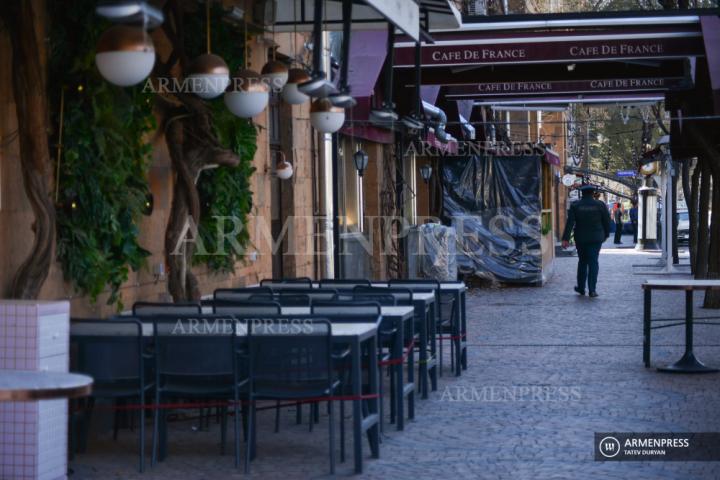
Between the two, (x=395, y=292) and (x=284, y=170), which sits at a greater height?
(x=284, y=170)

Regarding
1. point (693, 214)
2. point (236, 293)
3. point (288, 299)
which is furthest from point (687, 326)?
point (693, 214)

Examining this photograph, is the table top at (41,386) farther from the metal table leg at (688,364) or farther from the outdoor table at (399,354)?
the metal table leg at (688,364)

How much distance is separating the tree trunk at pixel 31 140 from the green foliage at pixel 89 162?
0.65 m

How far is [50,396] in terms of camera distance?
456cm

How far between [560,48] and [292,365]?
34.8ft

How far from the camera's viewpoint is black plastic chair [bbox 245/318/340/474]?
790cm

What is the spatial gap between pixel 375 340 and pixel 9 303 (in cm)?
241

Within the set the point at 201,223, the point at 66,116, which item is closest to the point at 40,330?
the point at 66,116

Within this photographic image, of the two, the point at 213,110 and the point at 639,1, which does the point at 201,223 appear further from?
the point at 639,1

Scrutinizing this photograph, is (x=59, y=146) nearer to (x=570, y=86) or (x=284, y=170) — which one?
(x=284, y=170)

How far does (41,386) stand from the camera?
460cm

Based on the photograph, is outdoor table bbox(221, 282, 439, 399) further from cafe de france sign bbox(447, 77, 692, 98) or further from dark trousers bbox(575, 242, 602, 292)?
dark trousers bbox(575, 242, 602, 292)

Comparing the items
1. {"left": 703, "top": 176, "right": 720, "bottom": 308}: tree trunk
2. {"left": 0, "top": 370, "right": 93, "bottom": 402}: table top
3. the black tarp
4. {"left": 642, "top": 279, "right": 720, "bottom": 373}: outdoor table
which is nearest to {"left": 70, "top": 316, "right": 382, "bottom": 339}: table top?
{"left": 0, "top": 370, "right": 93, "bottom": 402}: table top

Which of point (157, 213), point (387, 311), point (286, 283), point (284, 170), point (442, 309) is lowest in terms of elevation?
point (442, 309)
